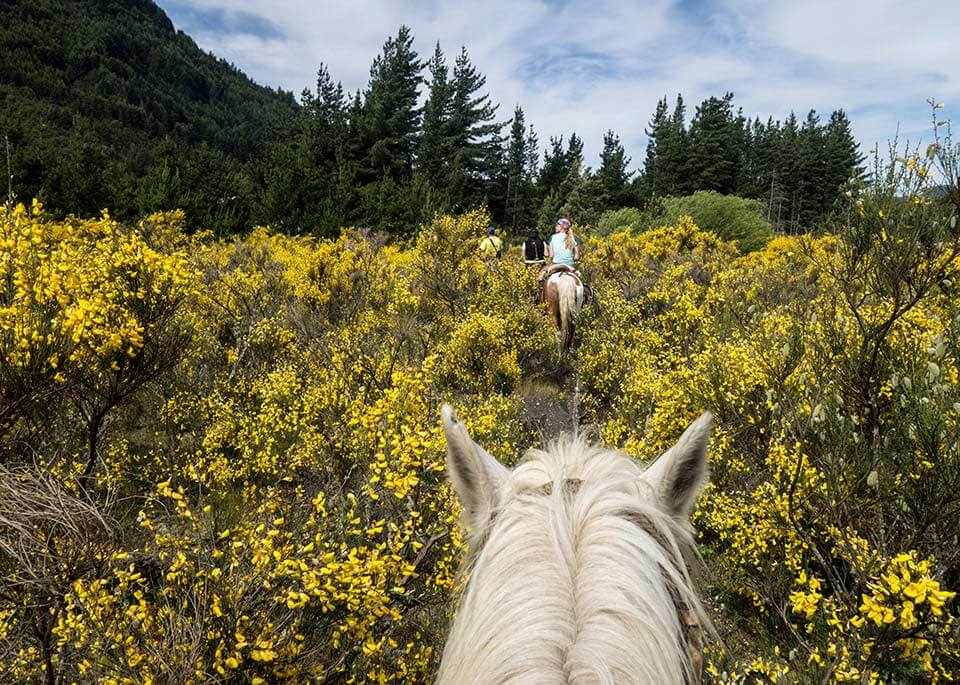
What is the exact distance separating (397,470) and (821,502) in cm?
247

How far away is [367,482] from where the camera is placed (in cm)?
253

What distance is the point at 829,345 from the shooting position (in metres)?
3.41

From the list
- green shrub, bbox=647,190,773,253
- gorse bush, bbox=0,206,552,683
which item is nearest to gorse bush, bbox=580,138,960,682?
gorse bush, bbox=0,206,552,683

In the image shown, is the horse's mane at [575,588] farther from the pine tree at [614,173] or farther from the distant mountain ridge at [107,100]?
the pine tree at [614,173]

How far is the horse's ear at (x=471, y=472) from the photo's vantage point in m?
1.36

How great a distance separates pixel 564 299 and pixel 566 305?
0.10 metres

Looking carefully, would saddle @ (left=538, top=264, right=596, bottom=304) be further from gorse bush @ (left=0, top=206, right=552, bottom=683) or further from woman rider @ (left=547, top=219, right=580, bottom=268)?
gorse bush @ (left=0, top=206, right=552, bottom=683)

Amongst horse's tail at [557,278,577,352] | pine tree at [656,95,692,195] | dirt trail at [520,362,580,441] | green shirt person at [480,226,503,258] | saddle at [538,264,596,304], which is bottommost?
dirt trail at [520,362,580,441]

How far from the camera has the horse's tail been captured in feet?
26.2

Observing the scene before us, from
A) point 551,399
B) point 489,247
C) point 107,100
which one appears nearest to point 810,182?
point 489,247

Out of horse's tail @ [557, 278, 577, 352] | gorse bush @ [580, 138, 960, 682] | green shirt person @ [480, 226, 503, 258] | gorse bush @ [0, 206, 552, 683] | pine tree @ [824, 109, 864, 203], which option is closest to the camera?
gorse bush @ [0, 206, 552, 683]

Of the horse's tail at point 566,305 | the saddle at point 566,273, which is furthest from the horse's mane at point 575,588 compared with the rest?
the saddle at point 566,273

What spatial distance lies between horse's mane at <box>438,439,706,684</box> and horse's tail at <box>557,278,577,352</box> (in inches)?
267

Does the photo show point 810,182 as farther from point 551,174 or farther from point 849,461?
point 849,461
